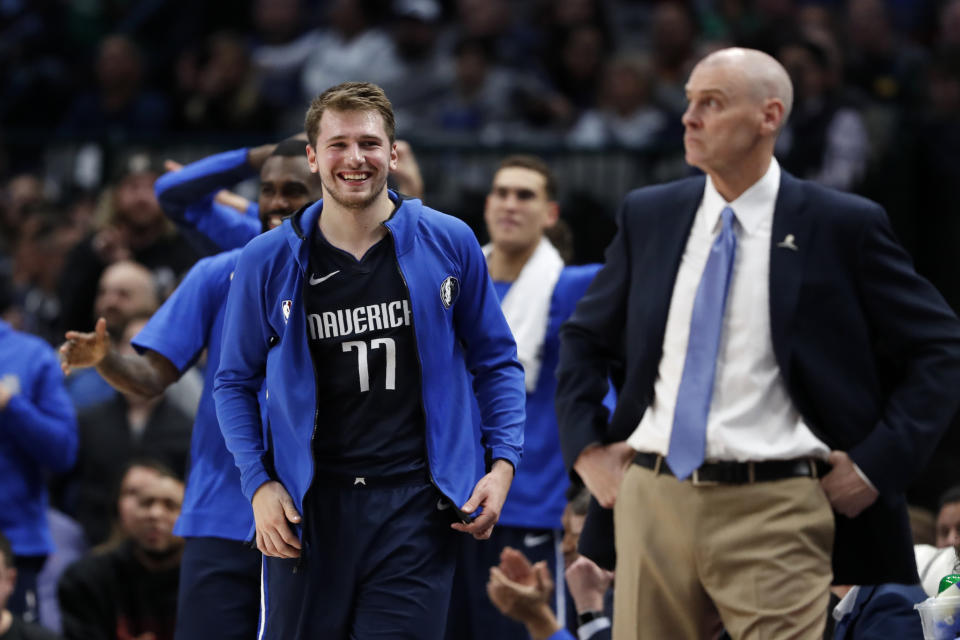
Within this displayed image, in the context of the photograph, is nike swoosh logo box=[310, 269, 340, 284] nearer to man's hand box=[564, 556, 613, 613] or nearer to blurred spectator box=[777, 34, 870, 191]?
man's hand box=[564, 556, 613, 613]

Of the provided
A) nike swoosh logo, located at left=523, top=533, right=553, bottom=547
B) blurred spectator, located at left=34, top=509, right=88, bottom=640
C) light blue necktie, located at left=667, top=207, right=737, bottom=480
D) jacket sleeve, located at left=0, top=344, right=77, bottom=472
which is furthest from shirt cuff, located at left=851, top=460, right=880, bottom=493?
blurred spectator, located at left=34, top=509, right=88, bottom=640

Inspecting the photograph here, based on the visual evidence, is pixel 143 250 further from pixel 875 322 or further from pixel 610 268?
pixel 875 322

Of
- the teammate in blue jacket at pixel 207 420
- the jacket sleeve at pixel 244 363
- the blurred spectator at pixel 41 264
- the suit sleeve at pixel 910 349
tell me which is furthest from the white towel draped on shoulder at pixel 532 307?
the blurred spectator at pixel 41 264

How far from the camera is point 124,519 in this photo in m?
7.52

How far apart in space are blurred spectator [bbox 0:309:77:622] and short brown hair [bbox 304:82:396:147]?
3.14 meters

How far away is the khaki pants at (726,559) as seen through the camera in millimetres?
4141

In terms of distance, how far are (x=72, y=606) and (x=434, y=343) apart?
13.5 ft

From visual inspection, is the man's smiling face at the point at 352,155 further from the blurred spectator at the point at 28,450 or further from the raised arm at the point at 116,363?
the blurred spectator at the point at 28,450

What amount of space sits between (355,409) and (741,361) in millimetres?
1119

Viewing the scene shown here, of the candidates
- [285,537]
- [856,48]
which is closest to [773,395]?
[285,537]

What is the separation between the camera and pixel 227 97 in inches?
465

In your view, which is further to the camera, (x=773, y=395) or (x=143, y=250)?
(x=143, y=250)

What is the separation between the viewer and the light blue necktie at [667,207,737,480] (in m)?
4.21

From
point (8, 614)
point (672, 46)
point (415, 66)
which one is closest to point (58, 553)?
point (8, 614)
